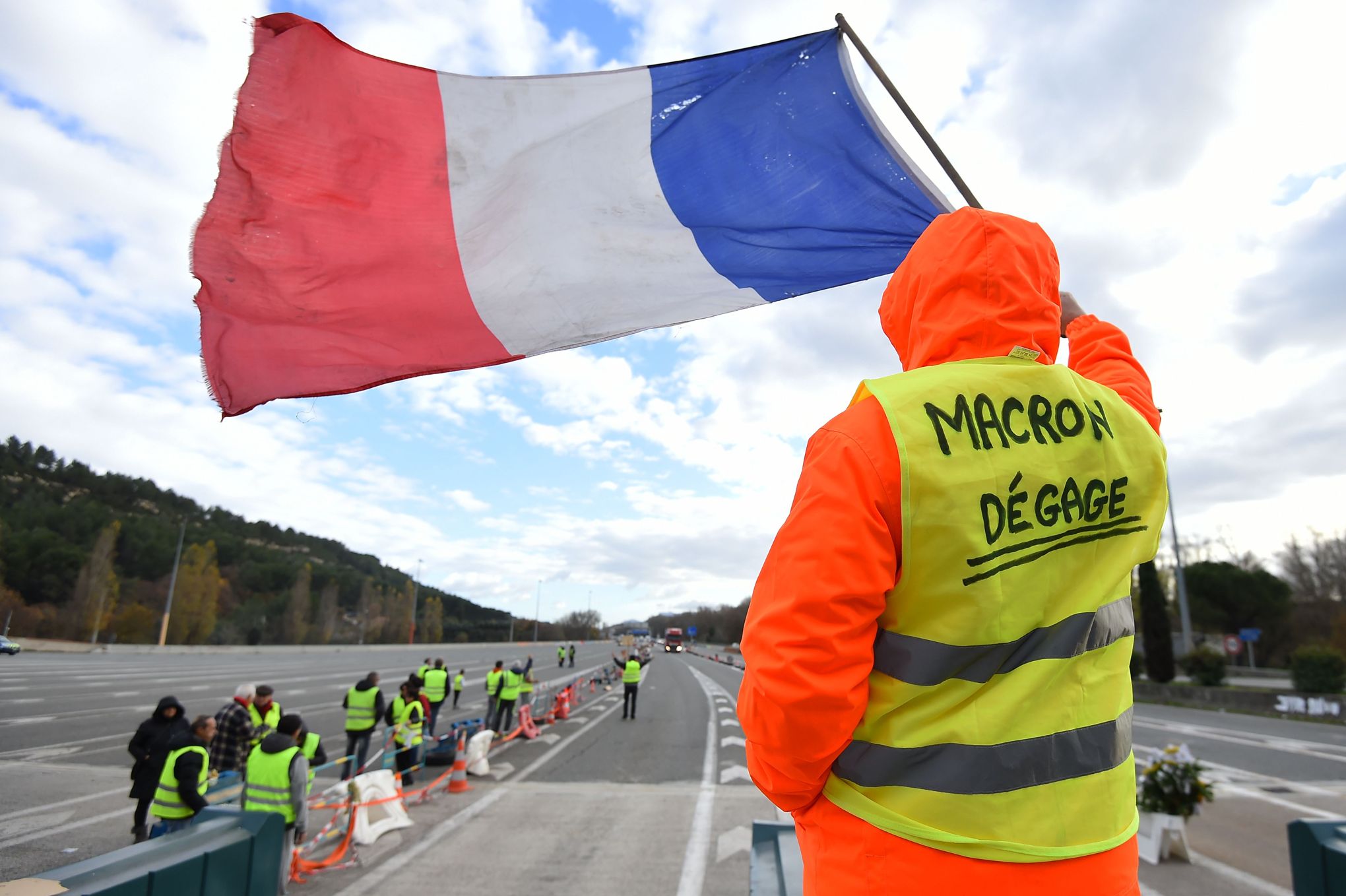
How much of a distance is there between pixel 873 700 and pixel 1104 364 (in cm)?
136

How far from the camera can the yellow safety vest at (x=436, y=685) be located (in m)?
16.9

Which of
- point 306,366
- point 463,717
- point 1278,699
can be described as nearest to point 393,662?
point 463,717

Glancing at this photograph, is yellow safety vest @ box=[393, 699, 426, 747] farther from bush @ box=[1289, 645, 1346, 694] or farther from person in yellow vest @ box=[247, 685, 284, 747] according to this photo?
bush @ box=[1289, 645, 1346, 694]

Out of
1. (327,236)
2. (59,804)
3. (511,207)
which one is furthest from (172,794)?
(511,207)

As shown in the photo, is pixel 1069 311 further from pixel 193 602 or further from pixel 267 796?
pixel 193 602

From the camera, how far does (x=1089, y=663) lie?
4.85ft

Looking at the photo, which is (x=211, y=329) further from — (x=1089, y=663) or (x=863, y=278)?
(x=1089, y=663)

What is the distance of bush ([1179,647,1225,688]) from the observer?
31.3m

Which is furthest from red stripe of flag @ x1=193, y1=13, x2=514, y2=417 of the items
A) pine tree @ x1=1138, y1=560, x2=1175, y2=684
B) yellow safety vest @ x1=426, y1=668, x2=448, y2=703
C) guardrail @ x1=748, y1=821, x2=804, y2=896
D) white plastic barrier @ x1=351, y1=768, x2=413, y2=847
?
pine tree @ x1=1138, y1=560, x2=1175, y2=684

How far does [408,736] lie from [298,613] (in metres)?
75.7

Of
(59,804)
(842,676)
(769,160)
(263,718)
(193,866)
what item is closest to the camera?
(842,676)

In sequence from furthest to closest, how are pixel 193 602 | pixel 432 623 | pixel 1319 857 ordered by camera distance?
pixel 432 623, pixel 193 602, pixel 1319 857

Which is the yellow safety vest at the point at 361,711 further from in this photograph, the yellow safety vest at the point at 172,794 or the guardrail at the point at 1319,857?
the guardrail at the point at 1319,857

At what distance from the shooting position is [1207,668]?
31516 mm
